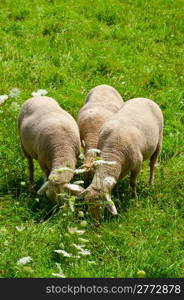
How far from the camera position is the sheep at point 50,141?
6.52 m

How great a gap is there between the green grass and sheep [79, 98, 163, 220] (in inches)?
11.9

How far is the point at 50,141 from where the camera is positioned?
6941 mm

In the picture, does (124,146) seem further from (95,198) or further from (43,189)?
(43,189)

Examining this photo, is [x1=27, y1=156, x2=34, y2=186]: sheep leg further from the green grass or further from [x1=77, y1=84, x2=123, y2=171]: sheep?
[x1=77, y1=84, x2=123, y2=171]: sheep

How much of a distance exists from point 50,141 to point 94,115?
1173 millimetres

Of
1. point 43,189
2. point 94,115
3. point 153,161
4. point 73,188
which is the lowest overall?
point 153,161

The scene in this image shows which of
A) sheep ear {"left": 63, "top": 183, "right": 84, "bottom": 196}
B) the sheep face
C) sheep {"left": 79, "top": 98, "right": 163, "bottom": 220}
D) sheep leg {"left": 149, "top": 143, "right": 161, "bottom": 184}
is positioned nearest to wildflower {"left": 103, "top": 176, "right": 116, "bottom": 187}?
sheep {"left": 79, "top": 98, "right": 163, "bottom": 220}

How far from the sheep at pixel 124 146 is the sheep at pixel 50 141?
31 centimetres

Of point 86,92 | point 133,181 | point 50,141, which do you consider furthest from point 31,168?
point 86,92

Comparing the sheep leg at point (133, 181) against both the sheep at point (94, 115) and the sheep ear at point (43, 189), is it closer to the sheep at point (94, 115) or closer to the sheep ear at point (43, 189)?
the sheep at point (94, 115)

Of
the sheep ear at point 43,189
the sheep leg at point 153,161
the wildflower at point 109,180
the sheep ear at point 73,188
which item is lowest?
the sheep leg at point 153,161

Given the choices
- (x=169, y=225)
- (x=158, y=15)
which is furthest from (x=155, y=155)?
(x=158, y=15)

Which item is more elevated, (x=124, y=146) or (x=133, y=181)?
(x=124, y=146)

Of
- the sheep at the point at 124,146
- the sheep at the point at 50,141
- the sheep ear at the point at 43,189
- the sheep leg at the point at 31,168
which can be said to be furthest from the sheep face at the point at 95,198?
the sheep leg at the point at 31,168
